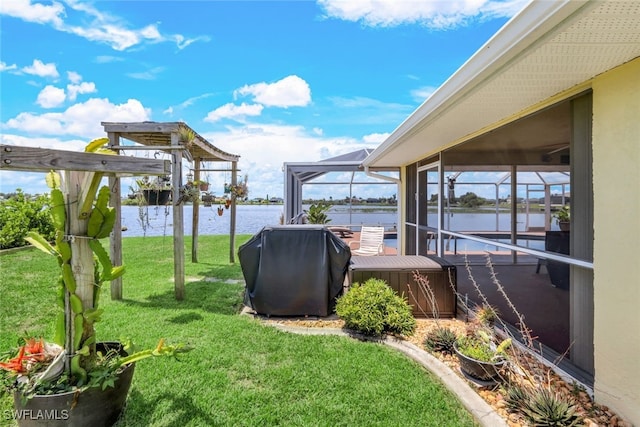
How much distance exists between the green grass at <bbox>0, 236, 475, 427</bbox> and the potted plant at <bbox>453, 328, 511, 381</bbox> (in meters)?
0.33

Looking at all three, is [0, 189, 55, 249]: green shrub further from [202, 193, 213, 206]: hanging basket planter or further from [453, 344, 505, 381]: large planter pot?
[453, 344, 505, 381]: large planter pot

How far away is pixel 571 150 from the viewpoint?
2.51 m

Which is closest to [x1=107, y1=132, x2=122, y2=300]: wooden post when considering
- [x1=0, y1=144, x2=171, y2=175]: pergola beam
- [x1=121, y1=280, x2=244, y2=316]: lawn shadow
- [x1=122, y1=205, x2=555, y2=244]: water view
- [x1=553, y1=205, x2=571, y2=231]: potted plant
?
[x1=121, y1=280, x2=244, y2=316]: lawn shadow

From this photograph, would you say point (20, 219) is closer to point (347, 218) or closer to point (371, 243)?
point (371, 243)

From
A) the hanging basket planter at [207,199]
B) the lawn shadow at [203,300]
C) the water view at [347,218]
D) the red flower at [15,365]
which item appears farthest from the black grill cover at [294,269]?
the hanging basket planter at [207,199]

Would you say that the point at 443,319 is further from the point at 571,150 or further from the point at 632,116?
the point at 632,116

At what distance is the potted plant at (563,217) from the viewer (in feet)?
8.47

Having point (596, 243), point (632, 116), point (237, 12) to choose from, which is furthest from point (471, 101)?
point (237, 12)

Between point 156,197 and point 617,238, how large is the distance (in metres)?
5.68

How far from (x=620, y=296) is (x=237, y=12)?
20.1 feet

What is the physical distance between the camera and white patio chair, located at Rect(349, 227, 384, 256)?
26.8ft

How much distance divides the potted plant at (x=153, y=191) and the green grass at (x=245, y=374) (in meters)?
1.60

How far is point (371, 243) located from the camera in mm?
8414

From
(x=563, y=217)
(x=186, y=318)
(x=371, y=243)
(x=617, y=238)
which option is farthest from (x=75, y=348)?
(x=371, y=243)
